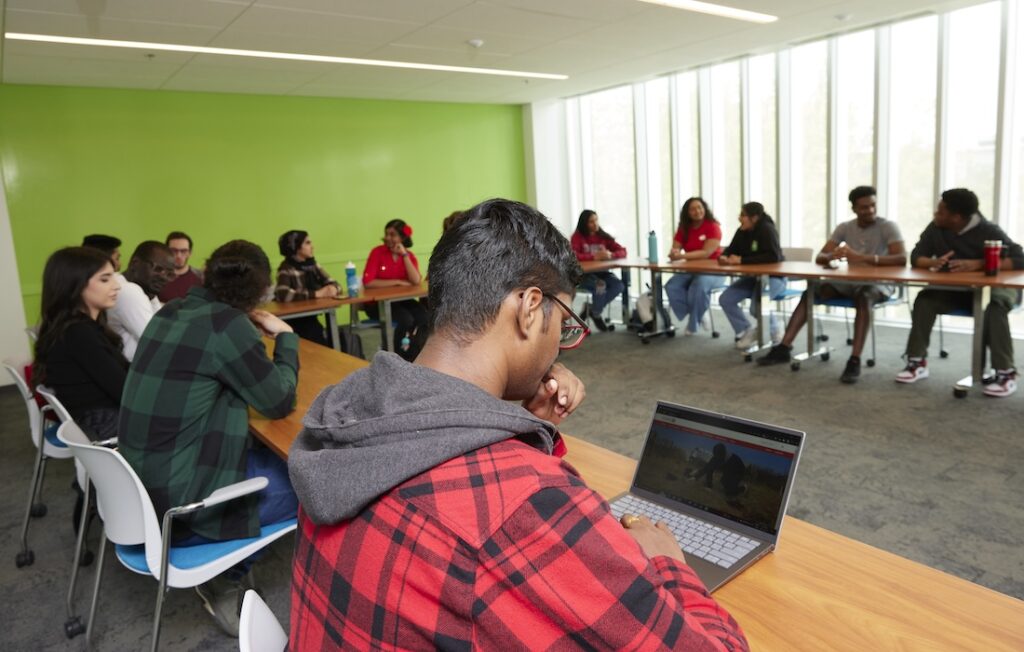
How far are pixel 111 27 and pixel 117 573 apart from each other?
3330mm

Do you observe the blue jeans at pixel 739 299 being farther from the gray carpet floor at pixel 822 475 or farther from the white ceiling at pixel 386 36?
the white ceiling at pixel 386 36

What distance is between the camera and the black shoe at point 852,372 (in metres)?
4.45

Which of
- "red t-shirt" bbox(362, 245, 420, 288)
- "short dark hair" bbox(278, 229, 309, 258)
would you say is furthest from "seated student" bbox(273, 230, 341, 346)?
"red t-shirt" bbox(362, 245, 420, 288)

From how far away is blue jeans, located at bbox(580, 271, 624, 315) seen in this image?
6.45m

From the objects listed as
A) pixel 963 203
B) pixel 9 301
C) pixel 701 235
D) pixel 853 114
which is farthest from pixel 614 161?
pixel 9 301

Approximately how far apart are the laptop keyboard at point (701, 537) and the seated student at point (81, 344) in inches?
81.9

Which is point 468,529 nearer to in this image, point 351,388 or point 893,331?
point 351,388

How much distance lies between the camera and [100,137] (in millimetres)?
6215

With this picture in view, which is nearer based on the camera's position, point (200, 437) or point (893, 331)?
point (200, 437)

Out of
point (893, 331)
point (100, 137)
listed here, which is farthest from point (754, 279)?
point (100, 137)

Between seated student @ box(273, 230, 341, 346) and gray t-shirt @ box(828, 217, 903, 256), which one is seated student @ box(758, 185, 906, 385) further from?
seated student @ box(273, 230, 341, 346)

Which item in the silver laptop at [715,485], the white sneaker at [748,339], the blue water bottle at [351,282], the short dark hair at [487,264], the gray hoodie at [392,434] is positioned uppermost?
the short dark hair at [487,264]

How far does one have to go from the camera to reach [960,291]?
4.31 m

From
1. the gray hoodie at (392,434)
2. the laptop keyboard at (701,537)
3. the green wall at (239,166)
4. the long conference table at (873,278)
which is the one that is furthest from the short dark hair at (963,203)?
the green wall at (239,166)
